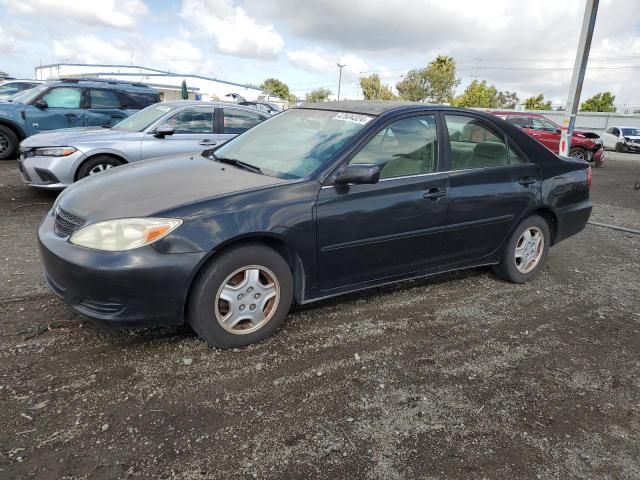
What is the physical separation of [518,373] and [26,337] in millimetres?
3186

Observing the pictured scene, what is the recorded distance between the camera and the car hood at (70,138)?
6473 millimetres

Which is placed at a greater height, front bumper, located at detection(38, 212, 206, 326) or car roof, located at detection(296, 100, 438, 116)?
car roof, located at detection(296, 100, 438, 116)

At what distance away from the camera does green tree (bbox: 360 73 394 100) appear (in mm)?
62062

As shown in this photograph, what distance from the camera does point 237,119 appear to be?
7609 millimetres

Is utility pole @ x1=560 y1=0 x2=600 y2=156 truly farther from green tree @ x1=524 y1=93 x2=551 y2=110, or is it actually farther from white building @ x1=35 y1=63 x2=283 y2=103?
green tree @ x1=524 y1=93 x2=551 y2=110

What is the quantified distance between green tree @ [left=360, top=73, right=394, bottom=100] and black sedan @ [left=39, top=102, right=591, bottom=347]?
60195 mm

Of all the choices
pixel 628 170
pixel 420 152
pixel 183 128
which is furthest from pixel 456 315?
pixel 628 170

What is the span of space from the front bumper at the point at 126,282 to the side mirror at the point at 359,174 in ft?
3.45

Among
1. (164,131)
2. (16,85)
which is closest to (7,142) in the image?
(164,131)

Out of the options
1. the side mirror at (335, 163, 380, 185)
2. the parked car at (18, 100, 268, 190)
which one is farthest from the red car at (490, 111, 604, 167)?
the side mirror at (335, 163, 380, 185)

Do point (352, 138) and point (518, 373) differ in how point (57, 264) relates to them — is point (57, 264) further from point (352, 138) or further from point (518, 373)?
point (518, 373)

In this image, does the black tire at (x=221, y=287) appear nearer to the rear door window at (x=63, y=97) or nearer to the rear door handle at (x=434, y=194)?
the rear door handle at (x=434, y=194)

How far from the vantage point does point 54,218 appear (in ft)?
10.4

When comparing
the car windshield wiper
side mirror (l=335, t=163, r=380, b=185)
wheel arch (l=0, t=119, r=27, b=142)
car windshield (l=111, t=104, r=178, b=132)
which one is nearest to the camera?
side mirror (l=335, t=163, r=380, b=185)
